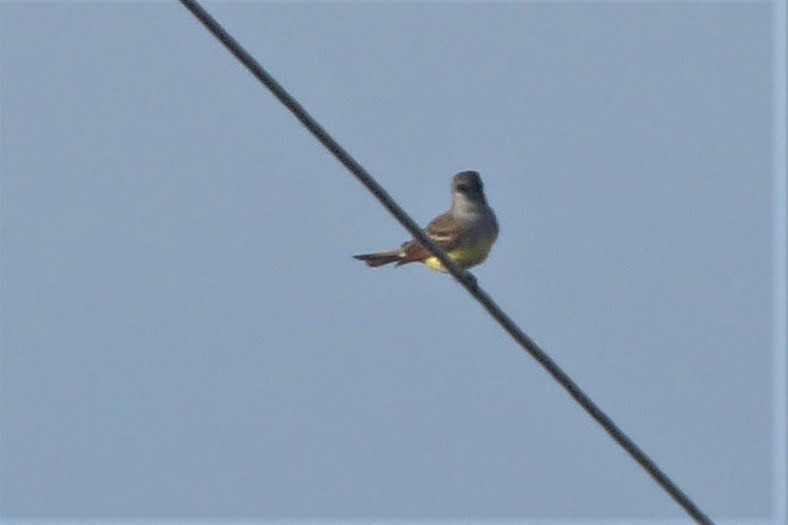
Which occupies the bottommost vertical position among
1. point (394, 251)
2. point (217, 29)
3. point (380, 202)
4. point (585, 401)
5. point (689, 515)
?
point (689, 515)

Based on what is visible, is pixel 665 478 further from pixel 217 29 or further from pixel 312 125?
pixel 217 29

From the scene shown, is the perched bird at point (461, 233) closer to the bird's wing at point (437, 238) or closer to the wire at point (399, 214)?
the bird's wing at point (437, 238)

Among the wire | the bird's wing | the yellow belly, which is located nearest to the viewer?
the wire

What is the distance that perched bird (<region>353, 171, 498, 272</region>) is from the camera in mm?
9453

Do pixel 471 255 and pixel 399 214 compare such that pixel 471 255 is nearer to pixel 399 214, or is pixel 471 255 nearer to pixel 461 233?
pixel 461 233

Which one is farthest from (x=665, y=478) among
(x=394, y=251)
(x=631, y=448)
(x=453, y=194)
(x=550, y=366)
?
(x=453, y=194)

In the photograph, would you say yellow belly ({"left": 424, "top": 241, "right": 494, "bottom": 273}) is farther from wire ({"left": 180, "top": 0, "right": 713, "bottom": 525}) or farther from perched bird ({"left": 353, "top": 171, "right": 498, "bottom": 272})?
wire ({"left": 180, "top": 0, "right": 713, "bottom": 525})

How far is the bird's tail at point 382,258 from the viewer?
9469mm

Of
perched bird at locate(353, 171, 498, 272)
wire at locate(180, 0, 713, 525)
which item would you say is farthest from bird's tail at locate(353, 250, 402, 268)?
wire at locate(180, 0, 713, 525)

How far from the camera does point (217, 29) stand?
4.94 metres

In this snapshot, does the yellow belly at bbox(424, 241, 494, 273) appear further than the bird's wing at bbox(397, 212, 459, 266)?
Yes

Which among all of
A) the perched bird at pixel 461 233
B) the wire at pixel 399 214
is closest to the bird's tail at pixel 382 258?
the perched bird at pixel 461 233

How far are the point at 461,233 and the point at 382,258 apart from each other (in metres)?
0.53

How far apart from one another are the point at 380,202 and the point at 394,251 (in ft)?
13.9
